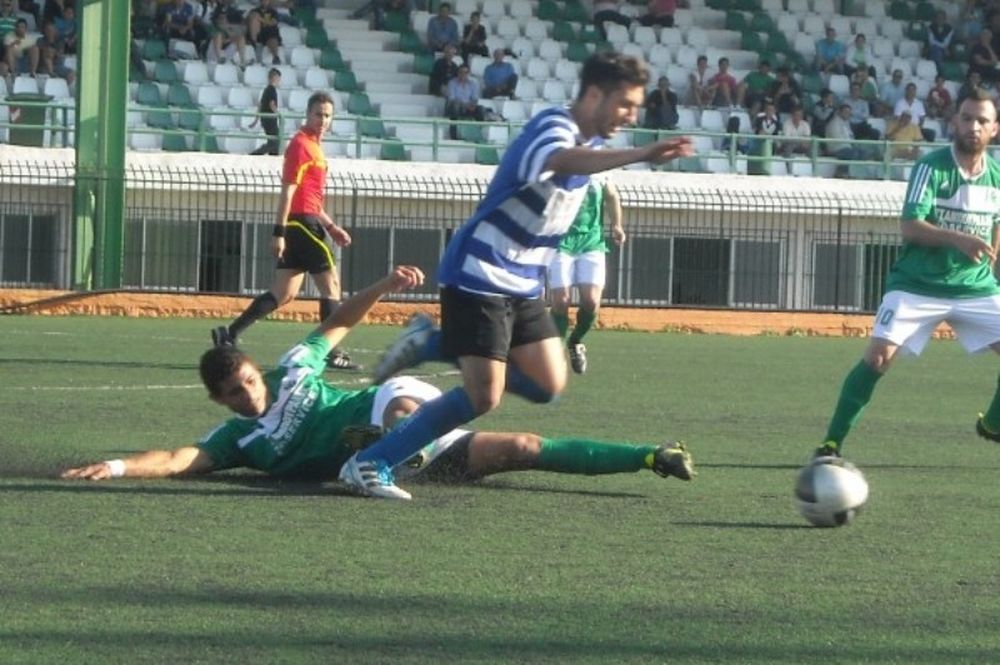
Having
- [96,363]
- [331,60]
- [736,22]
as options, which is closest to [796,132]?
[736,22]

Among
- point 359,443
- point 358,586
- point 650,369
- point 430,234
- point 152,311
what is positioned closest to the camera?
point 358,586

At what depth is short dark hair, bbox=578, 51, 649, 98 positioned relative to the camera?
7.41 m

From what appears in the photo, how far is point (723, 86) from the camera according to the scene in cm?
3281

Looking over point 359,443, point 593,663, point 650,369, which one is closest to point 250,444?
point 359,443

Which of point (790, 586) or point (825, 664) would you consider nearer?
point (825, 664)

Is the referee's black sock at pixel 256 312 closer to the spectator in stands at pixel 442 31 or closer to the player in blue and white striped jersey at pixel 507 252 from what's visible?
the player in blue and white striped jersey at pixel 507 252

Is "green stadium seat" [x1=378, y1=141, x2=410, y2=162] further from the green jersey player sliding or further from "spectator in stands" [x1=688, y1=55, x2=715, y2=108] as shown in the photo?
the green jersey player sliding

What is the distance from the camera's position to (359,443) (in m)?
8.09

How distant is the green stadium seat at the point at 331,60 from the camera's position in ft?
103

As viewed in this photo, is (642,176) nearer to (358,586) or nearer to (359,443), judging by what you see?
(359,443)

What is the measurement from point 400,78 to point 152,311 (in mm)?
9065

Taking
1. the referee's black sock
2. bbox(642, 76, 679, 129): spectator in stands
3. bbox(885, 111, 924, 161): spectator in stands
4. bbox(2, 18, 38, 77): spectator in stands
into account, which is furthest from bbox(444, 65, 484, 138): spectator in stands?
the referee's black sock

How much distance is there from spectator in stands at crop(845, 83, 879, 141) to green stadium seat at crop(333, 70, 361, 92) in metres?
8.25

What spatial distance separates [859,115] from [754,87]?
1876 mm
